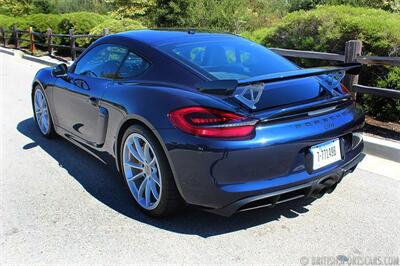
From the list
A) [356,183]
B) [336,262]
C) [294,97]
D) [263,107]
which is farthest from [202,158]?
[356,183]

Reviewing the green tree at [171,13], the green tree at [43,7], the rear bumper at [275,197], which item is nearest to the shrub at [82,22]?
the green tree at [171,13]

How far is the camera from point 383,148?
5.06 meters

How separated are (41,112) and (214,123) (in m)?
3.59

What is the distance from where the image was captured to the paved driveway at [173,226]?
3.11 m

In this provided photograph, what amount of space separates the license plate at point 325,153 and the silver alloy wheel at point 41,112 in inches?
144

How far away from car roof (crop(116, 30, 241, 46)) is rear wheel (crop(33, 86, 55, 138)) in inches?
74.4

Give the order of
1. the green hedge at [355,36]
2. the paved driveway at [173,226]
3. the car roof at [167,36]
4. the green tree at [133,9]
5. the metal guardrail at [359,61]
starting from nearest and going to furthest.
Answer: the paved driveway at [173,226], the car roof at [167,36], the metal guardrail at [359,61], the green hedge at [355,36], the green tree at [133,9]

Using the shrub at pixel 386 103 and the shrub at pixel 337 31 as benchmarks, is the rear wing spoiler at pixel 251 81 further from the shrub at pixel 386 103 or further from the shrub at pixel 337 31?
the shrub at pixel 337 31

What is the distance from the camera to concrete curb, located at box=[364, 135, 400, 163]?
4.95 meters

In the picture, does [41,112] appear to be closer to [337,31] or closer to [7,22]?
[337,31]

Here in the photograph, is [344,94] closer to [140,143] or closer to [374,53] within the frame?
[140,143]

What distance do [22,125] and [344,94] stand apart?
15.9 ft

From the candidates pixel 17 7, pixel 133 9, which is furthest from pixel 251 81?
pixel 17 7

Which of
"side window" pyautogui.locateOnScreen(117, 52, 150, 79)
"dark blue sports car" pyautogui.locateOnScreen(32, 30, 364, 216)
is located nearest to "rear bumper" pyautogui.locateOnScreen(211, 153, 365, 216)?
"dark blue sports car" pyautogui.locateOnScreen(32, 30, 364, 216)
